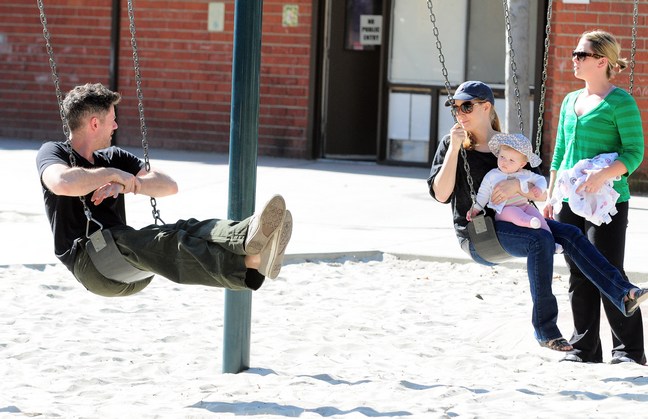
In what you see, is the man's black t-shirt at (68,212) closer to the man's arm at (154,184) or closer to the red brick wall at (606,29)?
the man's arm at (154,184)

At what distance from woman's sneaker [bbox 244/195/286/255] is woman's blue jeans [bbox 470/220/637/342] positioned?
1.04m

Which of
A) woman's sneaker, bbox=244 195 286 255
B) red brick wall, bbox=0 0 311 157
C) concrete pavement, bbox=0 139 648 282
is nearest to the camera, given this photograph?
woman's sneaker, bbox=244 195 286 255

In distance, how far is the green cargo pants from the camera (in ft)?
16.6

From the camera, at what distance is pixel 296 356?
6328 millimetres

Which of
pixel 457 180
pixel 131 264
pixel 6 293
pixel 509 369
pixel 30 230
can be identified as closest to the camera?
pixel 131 264

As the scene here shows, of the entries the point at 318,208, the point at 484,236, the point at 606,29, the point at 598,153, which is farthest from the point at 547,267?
the point at 606,29

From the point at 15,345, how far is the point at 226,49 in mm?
10351

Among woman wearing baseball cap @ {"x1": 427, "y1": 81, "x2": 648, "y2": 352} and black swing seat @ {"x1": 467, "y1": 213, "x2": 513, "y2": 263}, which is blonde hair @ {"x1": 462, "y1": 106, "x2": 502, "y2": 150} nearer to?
woman wearing baseball cap @ {"x1": 427, "y1": 81, "x2": 648, "y2": 352}

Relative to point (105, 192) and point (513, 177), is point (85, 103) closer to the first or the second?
point (105, 192)

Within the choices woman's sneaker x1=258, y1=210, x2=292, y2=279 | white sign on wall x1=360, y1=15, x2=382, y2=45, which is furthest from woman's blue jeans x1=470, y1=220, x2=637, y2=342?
white sign on wall x1=360, y1=15, x2=382, y2=45

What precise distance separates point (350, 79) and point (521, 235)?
10.9 m

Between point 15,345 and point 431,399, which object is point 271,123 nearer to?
point 15,345

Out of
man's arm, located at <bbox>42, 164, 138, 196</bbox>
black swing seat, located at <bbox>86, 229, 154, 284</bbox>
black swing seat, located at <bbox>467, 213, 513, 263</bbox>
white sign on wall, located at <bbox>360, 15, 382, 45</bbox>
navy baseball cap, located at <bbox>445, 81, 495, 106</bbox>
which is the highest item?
white sign on wall, located at <bbox>360, 15, 382, 45</bbox>

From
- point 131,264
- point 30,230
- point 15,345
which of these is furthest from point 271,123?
point 131,264
